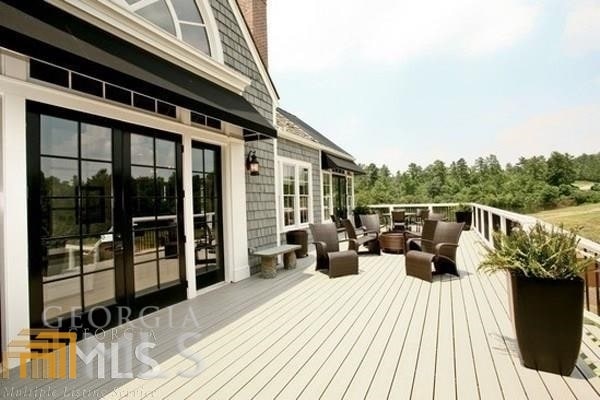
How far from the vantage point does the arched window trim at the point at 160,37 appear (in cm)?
314

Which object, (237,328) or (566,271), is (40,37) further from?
(566,271)

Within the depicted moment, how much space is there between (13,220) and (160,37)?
2.68 meters

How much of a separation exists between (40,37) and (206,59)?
107 inches

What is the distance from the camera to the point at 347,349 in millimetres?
2793

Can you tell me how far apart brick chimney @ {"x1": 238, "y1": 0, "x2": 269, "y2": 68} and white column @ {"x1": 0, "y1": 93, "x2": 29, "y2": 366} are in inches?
204

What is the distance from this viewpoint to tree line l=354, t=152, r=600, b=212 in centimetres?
2747

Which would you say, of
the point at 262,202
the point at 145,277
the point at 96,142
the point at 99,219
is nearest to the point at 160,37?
the point at 96,142

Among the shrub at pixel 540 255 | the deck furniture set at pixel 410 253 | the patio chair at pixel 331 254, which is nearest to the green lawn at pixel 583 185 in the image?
the deck furniture set at pixel 410 253

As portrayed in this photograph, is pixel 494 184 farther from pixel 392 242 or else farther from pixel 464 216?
pixel 392 242

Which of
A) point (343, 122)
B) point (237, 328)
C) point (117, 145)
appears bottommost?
point (237, 328)

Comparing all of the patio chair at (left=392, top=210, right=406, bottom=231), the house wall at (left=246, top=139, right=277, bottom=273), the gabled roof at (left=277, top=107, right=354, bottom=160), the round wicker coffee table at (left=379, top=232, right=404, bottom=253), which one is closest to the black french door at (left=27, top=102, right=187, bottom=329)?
the house wall at (left=246, top=139, right=277, bottom=273)

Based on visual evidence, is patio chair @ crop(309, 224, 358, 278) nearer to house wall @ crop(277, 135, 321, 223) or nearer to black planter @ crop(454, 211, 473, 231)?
house wall @ crop(277, 135, 321, 223)

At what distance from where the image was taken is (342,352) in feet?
8.98

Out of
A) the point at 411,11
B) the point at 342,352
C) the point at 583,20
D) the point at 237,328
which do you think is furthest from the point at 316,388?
the point at 583,20
